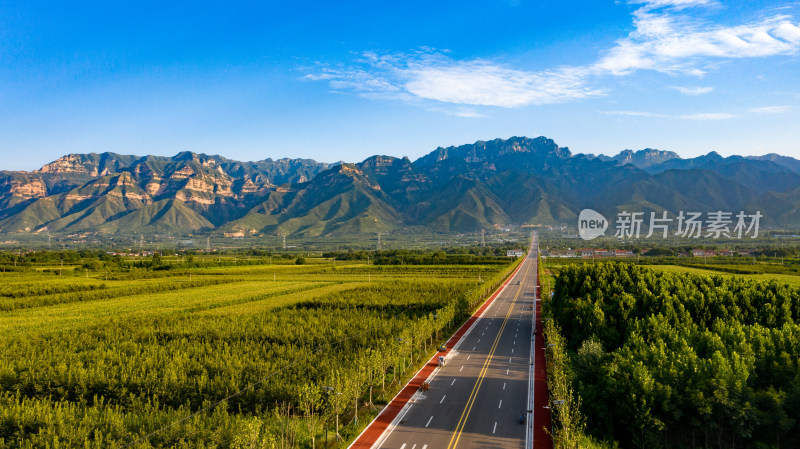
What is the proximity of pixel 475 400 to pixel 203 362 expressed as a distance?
983 inches

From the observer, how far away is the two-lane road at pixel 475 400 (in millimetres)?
29562

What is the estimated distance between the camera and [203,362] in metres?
40.0

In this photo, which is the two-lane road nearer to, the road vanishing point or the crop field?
the road vanishing point

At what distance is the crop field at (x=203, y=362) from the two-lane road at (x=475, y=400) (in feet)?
12.4

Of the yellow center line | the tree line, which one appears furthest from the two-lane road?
the tree line

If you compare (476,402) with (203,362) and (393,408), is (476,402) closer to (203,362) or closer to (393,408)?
(393,408)

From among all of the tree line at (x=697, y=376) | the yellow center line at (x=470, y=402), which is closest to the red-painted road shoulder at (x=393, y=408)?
the yellow center line at (x=470, y=402)

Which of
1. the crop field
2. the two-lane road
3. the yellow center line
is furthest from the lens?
the two-lane road

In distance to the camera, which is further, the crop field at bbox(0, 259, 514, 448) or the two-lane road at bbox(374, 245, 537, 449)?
the two-lane road at bbox(374, 245, 537, 449)

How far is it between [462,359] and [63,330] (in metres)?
52.4

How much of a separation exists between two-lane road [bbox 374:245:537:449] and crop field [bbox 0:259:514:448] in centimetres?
379

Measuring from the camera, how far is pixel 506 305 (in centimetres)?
8769

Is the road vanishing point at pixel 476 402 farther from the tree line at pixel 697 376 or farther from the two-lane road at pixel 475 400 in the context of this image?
the tree line at pixel 697 376

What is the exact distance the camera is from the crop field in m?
27.2
